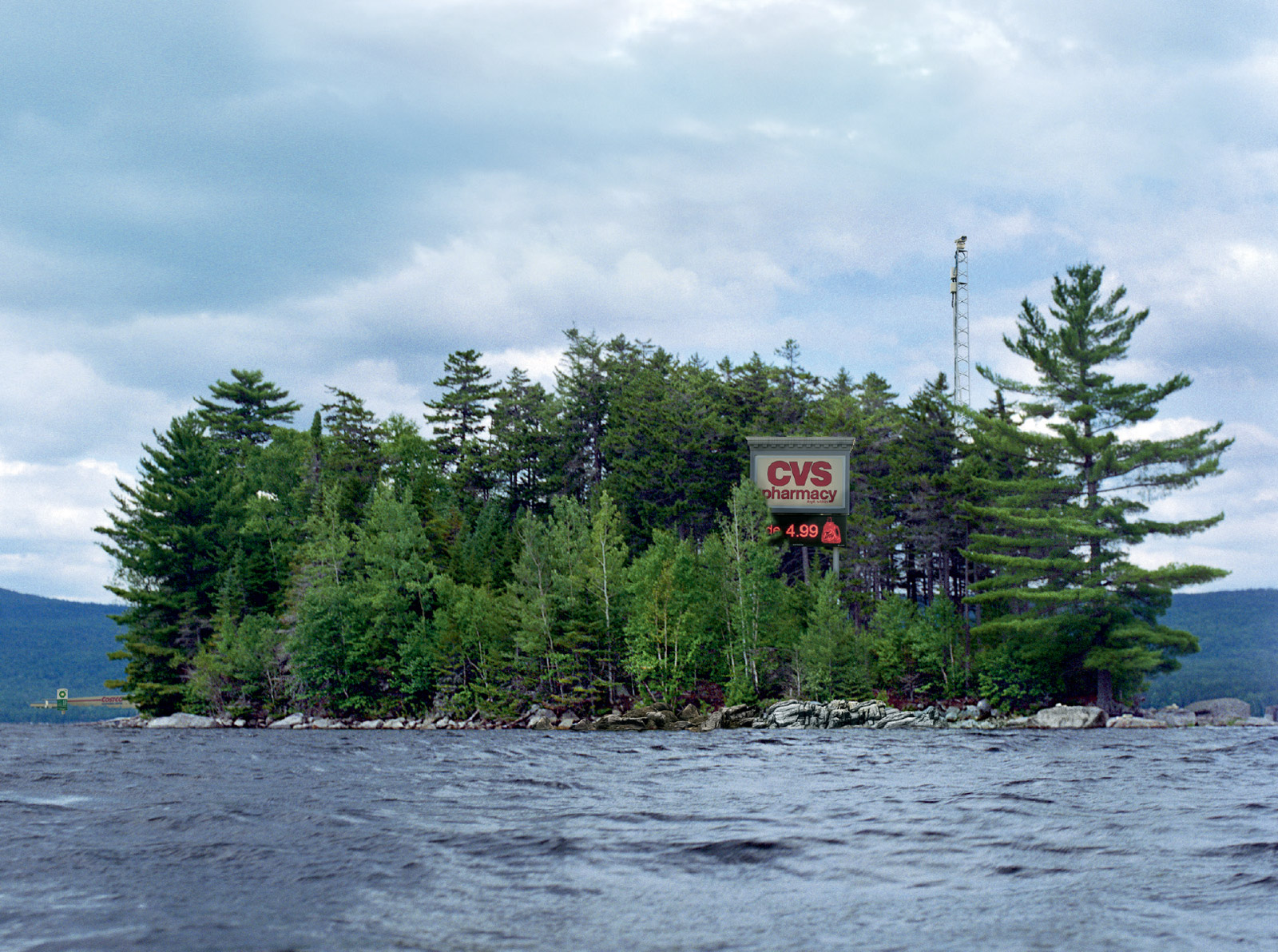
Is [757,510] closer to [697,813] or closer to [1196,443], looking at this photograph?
[1196,443]

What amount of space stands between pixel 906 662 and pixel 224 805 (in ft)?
139

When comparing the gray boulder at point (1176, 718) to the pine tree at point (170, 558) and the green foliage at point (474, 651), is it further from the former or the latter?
the pine tree at point (170, 558)

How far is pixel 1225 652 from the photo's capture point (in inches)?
5217

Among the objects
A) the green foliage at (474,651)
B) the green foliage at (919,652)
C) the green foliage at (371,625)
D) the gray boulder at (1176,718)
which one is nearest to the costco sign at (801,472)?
the green foliage at (919,652)

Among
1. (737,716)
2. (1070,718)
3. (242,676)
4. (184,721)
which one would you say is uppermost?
(242,676)

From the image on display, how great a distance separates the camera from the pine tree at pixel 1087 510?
152ft

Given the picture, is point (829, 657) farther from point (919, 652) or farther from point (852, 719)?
point (919, 652)

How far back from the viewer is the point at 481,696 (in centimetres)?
5478

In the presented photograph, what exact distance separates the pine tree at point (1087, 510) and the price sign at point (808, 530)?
8.06 metres

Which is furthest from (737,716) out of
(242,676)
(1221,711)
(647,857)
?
(647,857)

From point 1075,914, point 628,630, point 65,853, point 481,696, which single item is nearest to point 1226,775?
point 1075,914

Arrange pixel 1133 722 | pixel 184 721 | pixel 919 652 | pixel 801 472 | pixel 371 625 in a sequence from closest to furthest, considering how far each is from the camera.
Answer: pixel 1133 722, pixel 919 652, pixel 801 472, pixel 184 721, pixel 371 625

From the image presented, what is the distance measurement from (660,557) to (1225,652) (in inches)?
4409

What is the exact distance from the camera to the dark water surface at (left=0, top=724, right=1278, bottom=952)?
8.89 m
